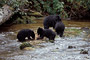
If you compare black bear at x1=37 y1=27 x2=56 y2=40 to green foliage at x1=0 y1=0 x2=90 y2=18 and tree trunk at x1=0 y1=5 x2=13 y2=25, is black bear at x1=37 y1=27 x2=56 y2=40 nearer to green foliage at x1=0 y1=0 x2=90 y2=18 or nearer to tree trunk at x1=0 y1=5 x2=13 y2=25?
tree trunk at x1=0 y1=5 x2=13 y2=25

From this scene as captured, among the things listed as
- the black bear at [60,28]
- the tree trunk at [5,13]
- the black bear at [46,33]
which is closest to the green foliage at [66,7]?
the tree trunk at [5,13]

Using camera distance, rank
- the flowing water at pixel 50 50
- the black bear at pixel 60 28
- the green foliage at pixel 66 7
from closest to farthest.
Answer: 1. the flowing water at pixel 50 50
2. the black bear at pixel 60 28
3. the green foliage at pixel 66 7

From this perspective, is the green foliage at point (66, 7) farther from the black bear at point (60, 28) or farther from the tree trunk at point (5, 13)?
the black bear at point (60, 28)

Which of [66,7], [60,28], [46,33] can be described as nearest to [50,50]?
[46,33]

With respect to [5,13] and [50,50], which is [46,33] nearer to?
[50,50]

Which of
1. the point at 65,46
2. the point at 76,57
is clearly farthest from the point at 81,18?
the point at 76,57

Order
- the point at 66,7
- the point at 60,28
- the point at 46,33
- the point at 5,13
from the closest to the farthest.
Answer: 1. the point at 46,33
2. the point at 60,28
3. the point at 5,13
4. the point at 66,7

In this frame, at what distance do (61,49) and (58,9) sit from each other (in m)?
11.5

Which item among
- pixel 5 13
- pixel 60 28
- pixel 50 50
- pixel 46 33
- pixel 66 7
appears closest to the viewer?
pixel 50 50

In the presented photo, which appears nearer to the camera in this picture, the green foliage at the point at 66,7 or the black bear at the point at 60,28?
the black bear at the point at 60,28

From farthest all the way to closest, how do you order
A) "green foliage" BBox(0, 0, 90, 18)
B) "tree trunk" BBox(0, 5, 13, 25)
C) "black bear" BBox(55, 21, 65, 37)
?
"green foliage" BBox(0, 0, 90, 18), "tree trunk" BBox(0, 5, 13, 25), "black bear" BBox(55, 21, 65, 37)

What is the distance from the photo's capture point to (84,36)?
36.7ft

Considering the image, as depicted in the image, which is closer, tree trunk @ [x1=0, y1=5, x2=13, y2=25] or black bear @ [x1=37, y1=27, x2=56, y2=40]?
black bear @ [x1=37, y1=27, x2=56, y2=40]

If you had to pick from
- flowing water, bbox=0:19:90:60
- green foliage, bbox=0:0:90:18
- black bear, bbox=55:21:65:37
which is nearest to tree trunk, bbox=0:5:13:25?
flowing water, bbox=0:19:90:60
